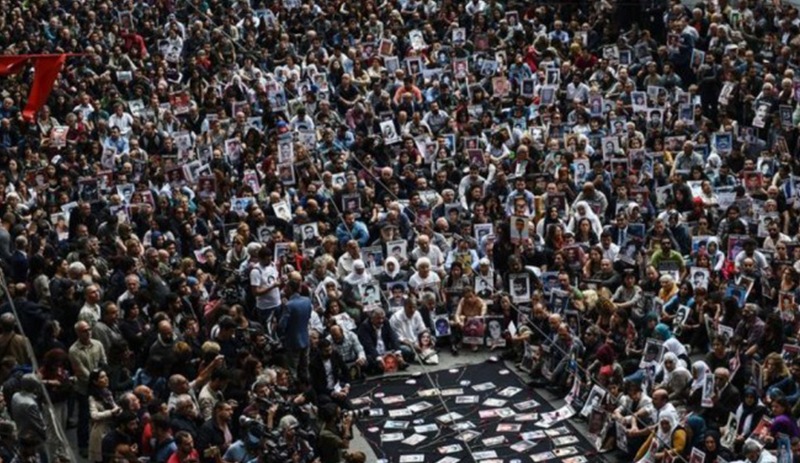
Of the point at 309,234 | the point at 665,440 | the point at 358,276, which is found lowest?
the point at 665,440

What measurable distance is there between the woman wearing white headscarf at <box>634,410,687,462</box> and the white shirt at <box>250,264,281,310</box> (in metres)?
6.12

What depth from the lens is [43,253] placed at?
1019 inches

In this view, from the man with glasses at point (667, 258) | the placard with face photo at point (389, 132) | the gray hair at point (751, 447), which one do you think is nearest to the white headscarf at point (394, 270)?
the man with glasses at point (667, 258)

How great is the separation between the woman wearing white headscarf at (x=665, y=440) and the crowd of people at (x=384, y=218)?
0.19 ft

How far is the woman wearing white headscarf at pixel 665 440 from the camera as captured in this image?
73.7 ft

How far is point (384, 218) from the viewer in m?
28.8

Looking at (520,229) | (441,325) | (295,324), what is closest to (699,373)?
(441,325)

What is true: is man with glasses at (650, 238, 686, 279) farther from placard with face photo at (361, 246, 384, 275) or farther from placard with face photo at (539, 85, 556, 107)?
placard with face photo at (539, 85, 556, 107)

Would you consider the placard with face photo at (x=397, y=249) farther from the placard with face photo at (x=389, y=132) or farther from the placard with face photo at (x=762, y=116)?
the placard with face photo at (x=762, y=116)

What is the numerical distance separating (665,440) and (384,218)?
25.3ft

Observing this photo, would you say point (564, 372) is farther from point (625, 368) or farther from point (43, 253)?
point (43, 253)

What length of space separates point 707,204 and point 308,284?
23.8ft

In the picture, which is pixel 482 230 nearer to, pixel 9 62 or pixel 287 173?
pixel 287 173

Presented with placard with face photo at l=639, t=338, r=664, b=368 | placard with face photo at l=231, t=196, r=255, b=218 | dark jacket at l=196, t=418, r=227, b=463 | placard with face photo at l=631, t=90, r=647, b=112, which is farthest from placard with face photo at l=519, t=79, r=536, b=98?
dark jacket at l=196, t=418, r=227, b=463
